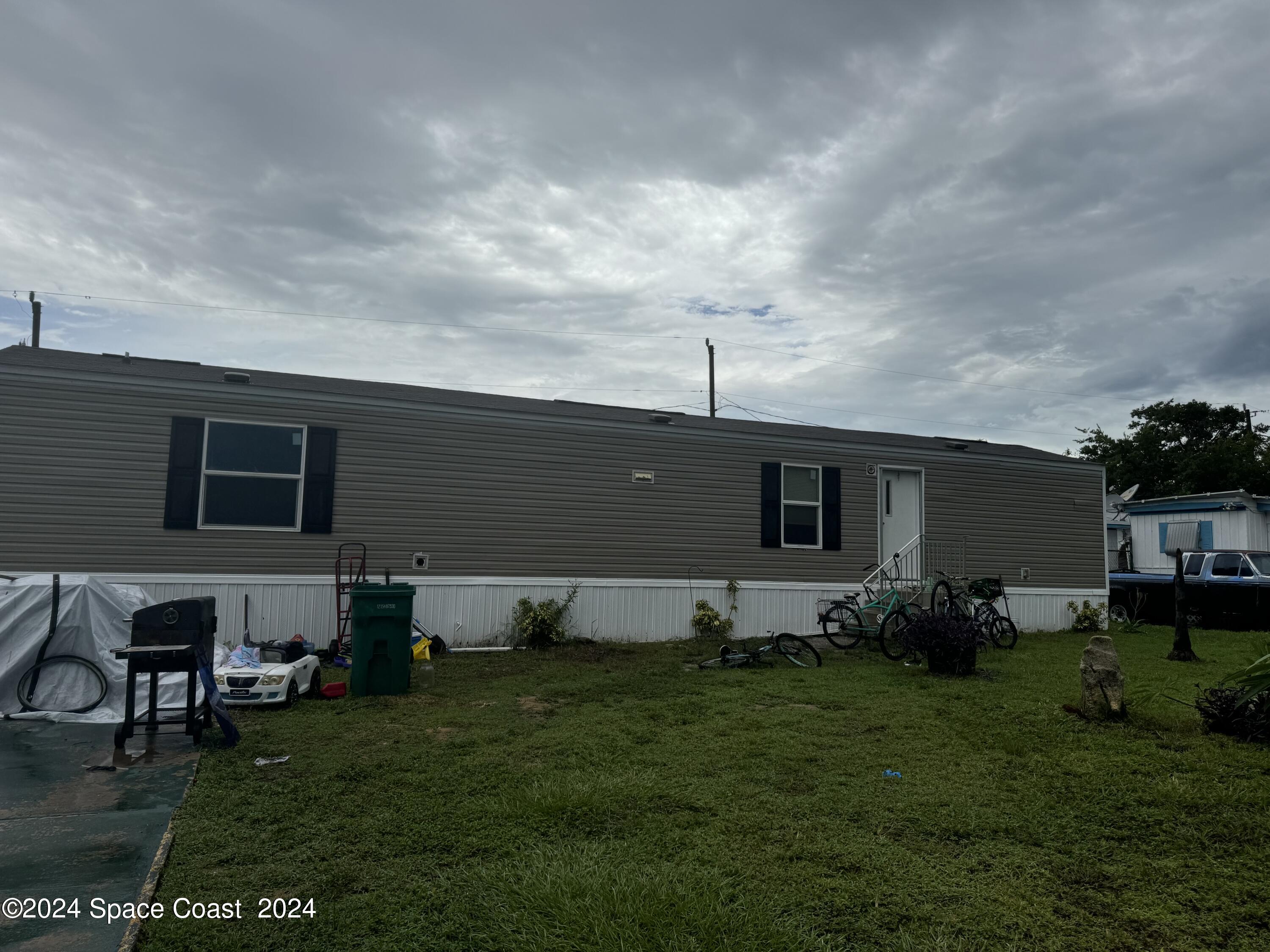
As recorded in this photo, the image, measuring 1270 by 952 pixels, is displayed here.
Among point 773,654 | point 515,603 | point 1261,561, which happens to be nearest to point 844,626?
point 773,654

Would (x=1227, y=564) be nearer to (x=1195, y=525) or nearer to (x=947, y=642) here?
(x=1195, y=525)

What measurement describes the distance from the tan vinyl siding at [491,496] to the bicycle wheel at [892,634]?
1.63 meters

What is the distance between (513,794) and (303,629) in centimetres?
627

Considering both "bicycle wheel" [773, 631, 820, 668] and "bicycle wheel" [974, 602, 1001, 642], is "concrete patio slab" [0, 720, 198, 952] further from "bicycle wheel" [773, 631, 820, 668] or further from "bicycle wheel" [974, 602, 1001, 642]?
"bicycle wheel" [974, 602, 1001, 642]

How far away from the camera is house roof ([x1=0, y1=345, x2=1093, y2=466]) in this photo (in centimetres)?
902

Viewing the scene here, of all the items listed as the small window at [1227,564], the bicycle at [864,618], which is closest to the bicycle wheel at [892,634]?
the bicycle at [864,618]

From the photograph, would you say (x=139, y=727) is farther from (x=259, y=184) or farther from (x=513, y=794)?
(x=259, y=184)

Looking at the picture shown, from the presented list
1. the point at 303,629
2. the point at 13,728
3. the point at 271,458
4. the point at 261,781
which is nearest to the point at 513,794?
the point at 261,781

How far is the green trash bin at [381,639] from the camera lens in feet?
23.9

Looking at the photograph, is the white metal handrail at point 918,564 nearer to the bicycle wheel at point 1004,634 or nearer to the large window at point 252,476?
the bicycle wheel at point 1004,634

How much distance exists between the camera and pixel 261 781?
180 inches

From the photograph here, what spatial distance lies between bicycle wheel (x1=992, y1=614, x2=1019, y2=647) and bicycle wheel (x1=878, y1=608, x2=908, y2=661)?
149 cm

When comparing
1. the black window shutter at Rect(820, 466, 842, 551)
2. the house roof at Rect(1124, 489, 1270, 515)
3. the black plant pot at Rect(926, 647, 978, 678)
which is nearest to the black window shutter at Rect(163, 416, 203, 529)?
the black plant pot at Rect(926, 647, 978, 678)

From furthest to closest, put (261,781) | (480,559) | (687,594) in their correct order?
(687,594)
(480,559)
(261,781)
